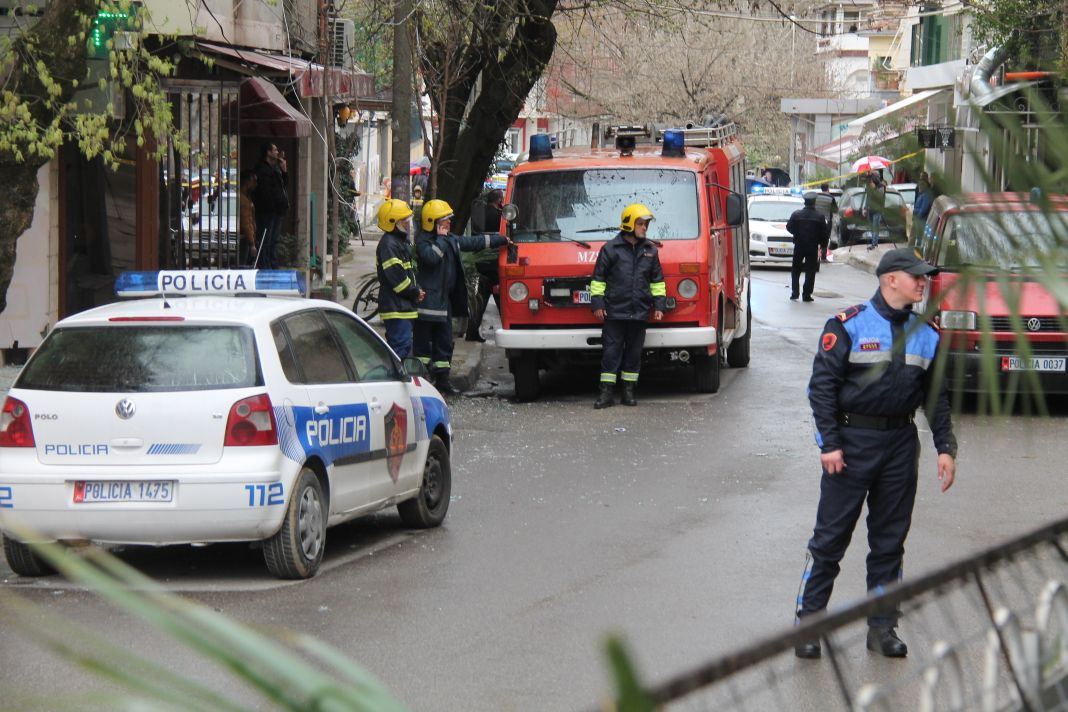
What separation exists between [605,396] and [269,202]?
→ 885 centimetres

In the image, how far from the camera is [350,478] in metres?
8.61

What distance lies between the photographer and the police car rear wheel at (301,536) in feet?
25.8

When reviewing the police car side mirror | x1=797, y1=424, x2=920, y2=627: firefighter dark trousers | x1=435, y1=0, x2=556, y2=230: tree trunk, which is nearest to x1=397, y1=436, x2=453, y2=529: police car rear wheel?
the police car side mirror

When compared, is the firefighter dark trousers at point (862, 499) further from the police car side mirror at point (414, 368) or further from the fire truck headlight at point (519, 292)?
the fire truck headlight at point (519, 292)

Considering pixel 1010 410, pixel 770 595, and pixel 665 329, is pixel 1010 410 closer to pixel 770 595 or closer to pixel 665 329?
pixel 770 595

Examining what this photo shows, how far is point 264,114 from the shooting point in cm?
2164

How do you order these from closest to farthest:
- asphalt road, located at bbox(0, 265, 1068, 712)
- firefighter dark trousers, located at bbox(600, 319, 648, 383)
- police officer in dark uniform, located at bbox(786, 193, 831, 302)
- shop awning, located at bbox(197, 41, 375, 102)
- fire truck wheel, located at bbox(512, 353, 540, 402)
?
asphalt road, located at bbox(0, 265, 1068, 712), firefighter dark trousers, located at bbox(600, 319, 648, 383), fire truck wheel, located at bbox(512, 353, 540, 402), shop awning, located at bbox(197, 41, 375, 102), police officer in dark uniform, located at bbox(786, 193, 831, 302)

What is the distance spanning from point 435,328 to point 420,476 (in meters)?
5.63

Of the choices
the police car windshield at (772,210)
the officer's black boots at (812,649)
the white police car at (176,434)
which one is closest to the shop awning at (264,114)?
the white police car at (176,434)

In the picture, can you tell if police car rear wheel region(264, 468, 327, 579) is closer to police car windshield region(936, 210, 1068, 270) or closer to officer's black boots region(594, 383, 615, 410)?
police car windshield region(936, 210, 1068, 270)

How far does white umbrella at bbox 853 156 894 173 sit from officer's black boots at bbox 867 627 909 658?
4005 mm

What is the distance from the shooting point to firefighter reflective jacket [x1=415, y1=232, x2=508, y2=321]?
1488 cm

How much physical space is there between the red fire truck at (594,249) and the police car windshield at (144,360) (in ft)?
24.3

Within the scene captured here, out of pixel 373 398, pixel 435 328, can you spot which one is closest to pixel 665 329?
pixel 435 328
